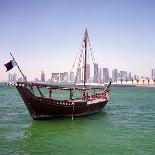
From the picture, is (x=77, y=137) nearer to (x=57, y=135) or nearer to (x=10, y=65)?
(x=57, y=135)

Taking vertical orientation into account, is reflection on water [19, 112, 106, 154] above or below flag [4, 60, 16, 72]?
below

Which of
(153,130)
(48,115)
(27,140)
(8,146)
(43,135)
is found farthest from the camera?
(48,115)

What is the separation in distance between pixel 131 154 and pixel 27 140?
839cm

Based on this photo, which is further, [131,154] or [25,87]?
[25,87]

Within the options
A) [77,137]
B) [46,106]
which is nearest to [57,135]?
[77,137]

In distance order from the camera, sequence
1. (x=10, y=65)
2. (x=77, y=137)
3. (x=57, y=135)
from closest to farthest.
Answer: (x=77, y=137) → (x=57, y=135) → (x=10, y=65)

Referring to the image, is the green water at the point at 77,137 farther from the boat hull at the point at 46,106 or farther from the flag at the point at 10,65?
the flag at the point at 10,65

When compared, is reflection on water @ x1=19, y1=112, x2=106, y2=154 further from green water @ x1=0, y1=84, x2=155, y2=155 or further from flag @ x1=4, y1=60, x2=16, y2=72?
flag @ x1=4, y1=60, x2=16, y2=72

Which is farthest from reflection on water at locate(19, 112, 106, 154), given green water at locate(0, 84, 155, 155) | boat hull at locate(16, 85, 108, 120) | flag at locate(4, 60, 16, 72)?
flag at locate(4, 60, 16, 72)

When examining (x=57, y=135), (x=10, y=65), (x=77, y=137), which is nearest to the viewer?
(x=77, y=137)

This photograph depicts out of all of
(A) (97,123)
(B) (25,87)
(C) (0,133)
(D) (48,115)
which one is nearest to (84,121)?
(A) (97,123)

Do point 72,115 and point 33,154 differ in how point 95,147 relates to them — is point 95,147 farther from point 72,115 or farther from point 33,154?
point 72,115

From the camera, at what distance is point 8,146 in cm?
2153

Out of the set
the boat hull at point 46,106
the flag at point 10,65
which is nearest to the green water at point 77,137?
the boat hull at point 46,106
